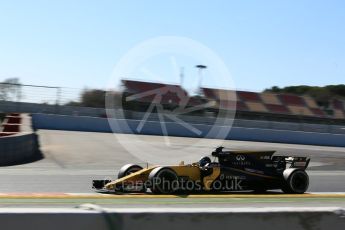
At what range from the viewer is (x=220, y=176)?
34.3ft

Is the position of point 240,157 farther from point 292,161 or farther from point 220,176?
point 292,161

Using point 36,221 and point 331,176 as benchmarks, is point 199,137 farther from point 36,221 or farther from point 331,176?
point 36,221

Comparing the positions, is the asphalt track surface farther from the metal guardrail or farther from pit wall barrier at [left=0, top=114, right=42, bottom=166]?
the metal guardrail

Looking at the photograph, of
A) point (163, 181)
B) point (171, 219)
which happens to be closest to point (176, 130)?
point (163, 181)

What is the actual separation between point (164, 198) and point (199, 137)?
2276 centimetres

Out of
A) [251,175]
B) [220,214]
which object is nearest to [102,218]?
[220,214]

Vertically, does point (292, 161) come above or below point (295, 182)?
above

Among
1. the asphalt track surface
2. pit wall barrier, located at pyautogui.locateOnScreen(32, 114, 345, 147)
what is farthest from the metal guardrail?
the asphalt track surface

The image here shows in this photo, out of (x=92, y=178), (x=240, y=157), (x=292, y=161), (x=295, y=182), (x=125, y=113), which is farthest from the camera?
(x=125, y=113)

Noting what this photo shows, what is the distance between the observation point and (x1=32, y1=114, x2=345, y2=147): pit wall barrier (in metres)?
30.7

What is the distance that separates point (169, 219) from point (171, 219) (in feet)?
0.04

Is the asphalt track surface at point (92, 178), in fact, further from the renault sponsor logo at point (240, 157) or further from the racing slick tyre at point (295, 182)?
the renault sponsor logo at point (240, 157)

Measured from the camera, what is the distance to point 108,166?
57.0ft

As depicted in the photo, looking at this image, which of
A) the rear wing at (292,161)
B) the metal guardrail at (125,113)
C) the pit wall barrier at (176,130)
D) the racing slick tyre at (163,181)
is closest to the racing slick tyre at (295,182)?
the rear wing at (292,161)
